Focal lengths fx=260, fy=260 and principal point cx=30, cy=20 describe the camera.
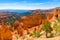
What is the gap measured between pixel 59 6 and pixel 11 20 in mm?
1388

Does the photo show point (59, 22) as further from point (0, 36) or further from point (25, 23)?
point (0, 36)

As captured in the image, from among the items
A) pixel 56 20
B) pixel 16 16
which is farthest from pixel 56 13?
pixel 16 16

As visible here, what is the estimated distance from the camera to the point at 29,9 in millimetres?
7223

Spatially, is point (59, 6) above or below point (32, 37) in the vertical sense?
above

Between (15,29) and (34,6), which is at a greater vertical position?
(34,6)

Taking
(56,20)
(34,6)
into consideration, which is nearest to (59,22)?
(56,20)

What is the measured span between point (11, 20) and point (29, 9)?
1.93 feet

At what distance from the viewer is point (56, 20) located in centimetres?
739

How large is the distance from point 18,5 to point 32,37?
1.03 meters

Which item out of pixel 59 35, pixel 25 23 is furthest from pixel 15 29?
pixel 59 35

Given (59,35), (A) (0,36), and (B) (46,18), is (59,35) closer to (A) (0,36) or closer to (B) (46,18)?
Result: (B) (46,18)

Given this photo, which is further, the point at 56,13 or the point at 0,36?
the point at 56,13

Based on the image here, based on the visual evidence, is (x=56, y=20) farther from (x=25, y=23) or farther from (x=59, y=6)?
(x=25, y=23)

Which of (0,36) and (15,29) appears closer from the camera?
(0,36)
